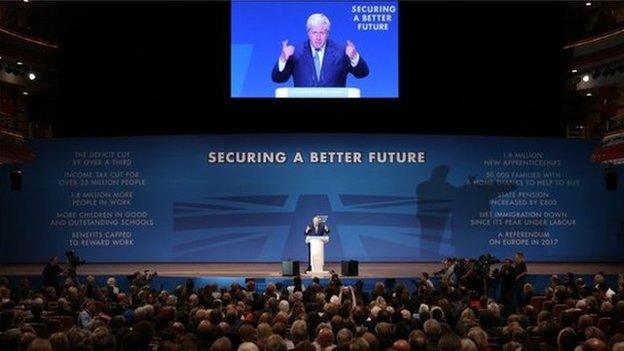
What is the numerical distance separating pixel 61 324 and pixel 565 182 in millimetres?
17169

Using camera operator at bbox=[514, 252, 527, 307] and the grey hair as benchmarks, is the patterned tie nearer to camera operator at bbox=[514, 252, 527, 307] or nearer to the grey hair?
the grey hair

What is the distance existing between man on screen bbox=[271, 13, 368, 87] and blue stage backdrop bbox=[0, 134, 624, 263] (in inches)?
88.0

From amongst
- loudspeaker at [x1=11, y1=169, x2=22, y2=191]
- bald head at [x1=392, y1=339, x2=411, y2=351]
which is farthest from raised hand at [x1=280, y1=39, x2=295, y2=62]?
bald head at [x1=392, y1=339, x2=411, y2=351]

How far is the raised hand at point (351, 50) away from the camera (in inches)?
819

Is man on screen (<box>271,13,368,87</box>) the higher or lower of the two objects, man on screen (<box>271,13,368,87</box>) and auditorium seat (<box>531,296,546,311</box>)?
the higher

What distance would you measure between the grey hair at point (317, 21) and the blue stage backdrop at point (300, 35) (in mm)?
103

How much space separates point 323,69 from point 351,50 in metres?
0.94

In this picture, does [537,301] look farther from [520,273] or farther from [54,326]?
[54,326]

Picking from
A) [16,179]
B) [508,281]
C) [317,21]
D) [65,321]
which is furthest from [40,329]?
[317,21]

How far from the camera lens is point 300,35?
21.0 m

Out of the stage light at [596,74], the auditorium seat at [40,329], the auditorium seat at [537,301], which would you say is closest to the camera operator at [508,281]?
the auditorium seat at [537,301]

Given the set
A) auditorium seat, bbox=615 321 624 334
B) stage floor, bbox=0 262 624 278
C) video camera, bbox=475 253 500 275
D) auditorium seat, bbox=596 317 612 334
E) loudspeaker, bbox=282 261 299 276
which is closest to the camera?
auditorium seat, bbox=615 321 624 334

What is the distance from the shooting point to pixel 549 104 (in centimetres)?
2417

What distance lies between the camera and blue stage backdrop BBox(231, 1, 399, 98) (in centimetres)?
2088
